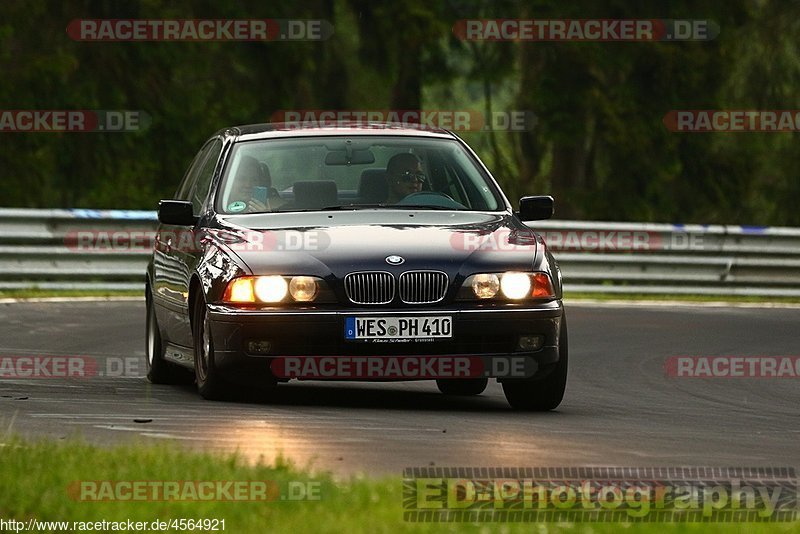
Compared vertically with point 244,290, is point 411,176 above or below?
above

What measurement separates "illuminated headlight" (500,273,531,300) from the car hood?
0.05 metres

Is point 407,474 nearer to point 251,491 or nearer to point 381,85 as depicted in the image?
point 251,491

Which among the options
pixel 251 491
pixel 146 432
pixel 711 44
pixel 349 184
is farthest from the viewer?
pixel 711 44

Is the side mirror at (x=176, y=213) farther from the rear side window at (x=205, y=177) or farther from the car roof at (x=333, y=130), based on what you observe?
the car roof at (x=333, y=130)

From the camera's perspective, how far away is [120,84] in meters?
32.5

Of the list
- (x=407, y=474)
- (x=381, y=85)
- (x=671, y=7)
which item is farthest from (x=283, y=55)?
(x=407, y=474)

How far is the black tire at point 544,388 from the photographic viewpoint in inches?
431

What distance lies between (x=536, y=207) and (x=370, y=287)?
1909 millimetres

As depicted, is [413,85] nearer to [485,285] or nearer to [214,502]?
[485,285]

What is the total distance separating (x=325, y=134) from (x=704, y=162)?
24054 mm

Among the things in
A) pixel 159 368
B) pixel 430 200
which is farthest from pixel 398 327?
pixel 159 368

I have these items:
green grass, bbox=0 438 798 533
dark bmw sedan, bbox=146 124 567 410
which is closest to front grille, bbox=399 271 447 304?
dark bmw sedan, bbox=146 124 567 410

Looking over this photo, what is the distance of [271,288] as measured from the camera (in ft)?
34.6

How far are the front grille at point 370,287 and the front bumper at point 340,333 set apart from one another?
6cm
